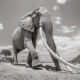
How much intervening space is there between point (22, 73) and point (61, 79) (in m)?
0.25

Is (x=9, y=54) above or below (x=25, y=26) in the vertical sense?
below

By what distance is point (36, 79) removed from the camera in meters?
1.38

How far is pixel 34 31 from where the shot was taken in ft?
6.03

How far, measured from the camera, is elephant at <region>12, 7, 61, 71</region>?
1.69 meters

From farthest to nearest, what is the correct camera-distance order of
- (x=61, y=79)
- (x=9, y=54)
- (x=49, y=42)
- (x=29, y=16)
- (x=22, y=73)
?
1. (x=9, y=54)
2. (x=29, y=16)
3. (x=49, y=42)
4. (x=22, y=73)
5. (x=61, y=79)

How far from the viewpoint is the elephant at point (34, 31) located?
1.69 metres

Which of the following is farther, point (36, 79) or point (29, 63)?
point (29, 63)

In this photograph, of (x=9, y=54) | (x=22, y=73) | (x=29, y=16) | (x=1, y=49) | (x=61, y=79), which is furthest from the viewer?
(x=1, y=49)

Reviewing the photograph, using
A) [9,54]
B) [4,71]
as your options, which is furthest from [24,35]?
[9,54]

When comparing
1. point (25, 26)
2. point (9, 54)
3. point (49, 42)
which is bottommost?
point (9, 54)

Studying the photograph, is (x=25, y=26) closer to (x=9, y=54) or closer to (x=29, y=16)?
(x=29, y=16)

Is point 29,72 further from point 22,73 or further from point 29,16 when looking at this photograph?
point 29,16

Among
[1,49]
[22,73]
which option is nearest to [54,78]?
[22,73]

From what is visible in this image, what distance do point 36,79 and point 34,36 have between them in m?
0.54
